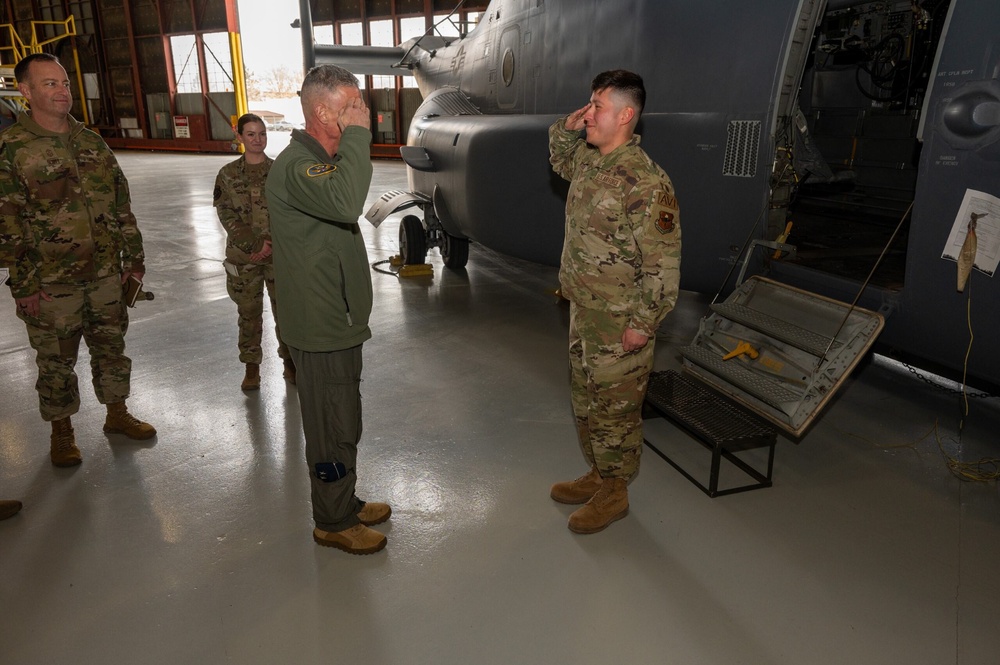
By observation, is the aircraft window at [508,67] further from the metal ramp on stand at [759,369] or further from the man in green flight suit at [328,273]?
the man in green flight suit at [328,273]

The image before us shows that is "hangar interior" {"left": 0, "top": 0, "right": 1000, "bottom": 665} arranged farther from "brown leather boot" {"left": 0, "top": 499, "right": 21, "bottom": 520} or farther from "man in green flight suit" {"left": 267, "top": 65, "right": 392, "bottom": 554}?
"man in green flight suit" {"left": 267, "top": 65, "right": 392, "bottom": 554}

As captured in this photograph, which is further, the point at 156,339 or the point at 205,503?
the point at 156,339

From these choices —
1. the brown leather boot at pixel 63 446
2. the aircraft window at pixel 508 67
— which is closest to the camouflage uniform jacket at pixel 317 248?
the brown leather boot at pixel 63 446

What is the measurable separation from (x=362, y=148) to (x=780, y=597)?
2209mm

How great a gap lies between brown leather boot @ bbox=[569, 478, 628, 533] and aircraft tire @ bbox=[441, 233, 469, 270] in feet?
16.2

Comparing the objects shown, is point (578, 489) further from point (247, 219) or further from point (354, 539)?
point (247, 219)

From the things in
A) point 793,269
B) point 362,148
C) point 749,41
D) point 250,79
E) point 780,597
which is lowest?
point 780,597

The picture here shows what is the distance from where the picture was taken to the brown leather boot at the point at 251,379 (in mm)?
4309

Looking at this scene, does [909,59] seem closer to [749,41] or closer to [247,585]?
[749,41]

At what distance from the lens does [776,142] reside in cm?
361

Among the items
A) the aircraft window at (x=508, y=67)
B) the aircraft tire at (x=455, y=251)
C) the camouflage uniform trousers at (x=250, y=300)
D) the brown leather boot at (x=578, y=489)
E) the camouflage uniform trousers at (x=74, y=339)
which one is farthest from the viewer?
the aircraft tire at (x=455, y=251)

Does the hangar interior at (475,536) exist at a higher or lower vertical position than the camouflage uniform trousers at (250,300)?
lower

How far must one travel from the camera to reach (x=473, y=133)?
561 centimetres

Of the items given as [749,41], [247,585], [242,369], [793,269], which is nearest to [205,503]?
[247,585]
